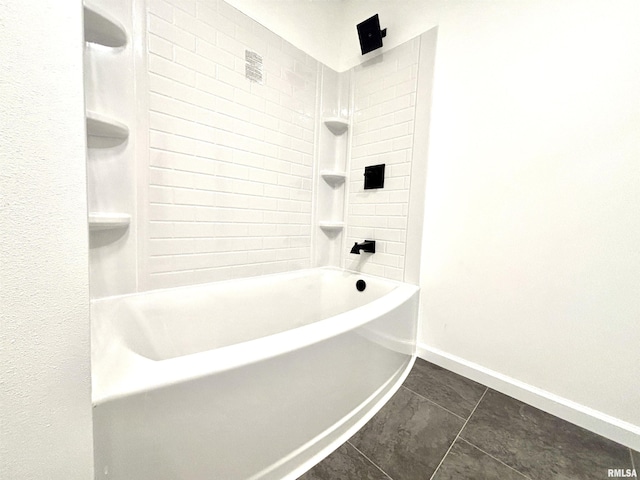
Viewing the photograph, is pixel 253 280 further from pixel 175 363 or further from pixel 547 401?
pixel 547 401

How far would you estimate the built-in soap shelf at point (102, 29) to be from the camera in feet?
2.88

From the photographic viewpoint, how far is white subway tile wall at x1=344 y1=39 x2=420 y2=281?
156 centimetres

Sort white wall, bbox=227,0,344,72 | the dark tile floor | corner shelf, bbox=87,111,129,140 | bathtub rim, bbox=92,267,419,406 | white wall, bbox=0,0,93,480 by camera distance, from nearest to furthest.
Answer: white wall, bbox=0,0,93,480
bathtub rim, bbox=92,267,419,406
the dark tile floor
corner shelf, bbox=87,111,129,140
white wall, bbox=227,0,344,72

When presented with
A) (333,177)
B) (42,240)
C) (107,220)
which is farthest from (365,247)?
(42,240)

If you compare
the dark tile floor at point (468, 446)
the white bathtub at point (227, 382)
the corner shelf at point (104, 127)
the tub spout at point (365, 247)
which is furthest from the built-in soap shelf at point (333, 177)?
the dark tile floor at point (468, 446)

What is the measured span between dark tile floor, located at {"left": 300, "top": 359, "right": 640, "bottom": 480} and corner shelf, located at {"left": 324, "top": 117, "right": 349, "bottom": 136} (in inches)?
71.3

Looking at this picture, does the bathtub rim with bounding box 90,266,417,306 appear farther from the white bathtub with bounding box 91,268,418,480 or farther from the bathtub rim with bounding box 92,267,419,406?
the bathtub rim with bounding box 92,267,419,406

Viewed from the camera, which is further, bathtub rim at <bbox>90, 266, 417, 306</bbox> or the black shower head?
the black shower head

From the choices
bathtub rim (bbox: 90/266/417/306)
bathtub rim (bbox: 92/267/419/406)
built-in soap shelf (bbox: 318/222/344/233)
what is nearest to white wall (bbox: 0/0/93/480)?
bathtub rim (bbox: 92/267/419/406)

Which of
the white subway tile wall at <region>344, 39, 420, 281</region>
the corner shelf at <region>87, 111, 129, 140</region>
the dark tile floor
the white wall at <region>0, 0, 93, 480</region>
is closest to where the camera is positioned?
the white wall at <region>0, 0, 93, 480</region>

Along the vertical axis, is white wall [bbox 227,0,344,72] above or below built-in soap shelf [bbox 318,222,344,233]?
above

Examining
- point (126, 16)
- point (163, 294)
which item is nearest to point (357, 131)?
point (126, 16)

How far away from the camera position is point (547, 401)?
1083 millimetres

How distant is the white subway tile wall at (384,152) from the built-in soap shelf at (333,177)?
75mm
